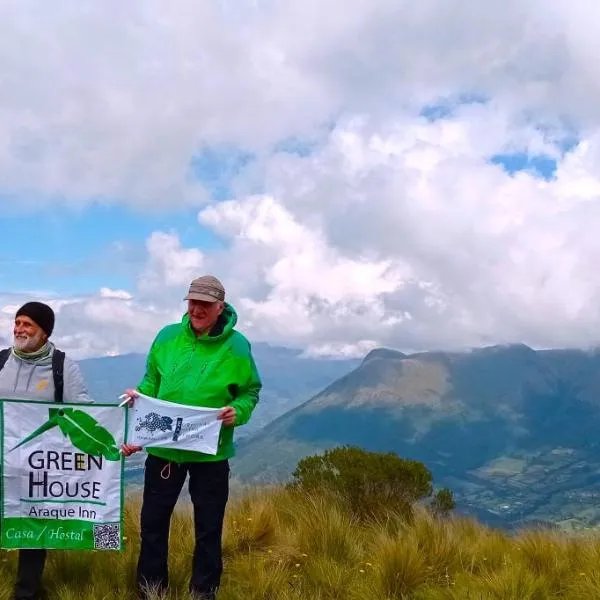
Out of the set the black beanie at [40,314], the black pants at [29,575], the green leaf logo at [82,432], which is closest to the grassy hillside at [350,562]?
the black pants at [29,575]

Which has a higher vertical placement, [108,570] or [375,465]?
[375,465]

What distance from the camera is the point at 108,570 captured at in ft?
19.6

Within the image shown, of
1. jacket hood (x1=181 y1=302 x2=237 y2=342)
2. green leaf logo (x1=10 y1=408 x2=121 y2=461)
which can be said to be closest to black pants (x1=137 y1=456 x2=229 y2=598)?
green leaf logo (x1=10 y1=408 x2=121 y2=461)

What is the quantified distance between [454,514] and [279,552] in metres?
3.81

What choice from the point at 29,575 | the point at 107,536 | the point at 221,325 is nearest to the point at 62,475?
the point at 107,536

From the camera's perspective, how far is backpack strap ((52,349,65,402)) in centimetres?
518

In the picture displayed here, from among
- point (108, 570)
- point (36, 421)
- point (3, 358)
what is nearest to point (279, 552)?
point (108, 570)

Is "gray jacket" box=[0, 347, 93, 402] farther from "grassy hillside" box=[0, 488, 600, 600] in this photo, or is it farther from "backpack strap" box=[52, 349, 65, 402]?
"grassy hillside" box=[0, 488, 600, 600]

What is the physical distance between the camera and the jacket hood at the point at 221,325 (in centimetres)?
531

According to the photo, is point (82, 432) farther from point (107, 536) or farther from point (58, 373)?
point (107, 536)

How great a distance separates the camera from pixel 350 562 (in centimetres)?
680

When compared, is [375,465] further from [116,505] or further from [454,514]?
[116,505]

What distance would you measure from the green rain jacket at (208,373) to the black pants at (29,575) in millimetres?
Answer: 1205

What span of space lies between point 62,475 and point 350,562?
121 inches
